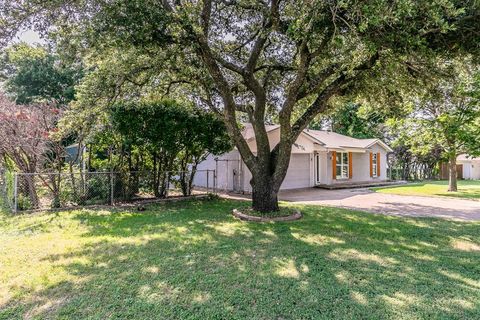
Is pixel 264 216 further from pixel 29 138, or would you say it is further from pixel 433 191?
pixel 433 191

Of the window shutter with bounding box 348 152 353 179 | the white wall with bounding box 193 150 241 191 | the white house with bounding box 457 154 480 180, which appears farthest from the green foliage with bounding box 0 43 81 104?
the white house with bounding box 457 154 480 180

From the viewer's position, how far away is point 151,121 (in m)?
10.5

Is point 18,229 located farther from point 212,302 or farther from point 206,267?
point 212,302

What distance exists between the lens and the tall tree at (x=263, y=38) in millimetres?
6051

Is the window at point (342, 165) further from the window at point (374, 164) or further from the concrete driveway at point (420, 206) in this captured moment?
the concrete driveway at point (420, 206)

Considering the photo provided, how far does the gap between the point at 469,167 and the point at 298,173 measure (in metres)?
24.7

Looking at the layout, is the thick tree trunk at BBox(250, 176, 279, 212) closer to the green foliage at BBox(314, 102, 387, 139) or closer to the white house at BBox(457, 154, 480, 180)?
the green foliage at BBox(314, 102, 387, 139)

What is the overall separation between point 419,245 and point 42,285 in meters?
6.81

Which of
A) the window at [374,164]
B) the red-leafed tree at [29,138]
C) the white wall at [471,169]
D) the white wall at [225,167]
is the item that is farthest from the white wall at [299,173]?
the white wall at [471,169]

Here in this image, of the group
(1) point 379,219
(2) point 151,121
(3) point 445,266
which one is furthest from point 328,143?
(3) point 445,266

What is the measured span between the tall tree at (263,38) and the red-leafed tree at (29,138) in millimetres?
2660

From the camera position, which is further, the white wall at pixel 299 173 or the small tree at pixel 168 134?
the white wall at pixel 299 173

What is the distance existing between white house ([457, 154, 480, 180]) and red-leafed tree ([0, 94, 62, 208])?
36038 millimetres

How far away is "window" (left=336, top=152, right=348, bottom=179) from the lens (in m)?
20.9
